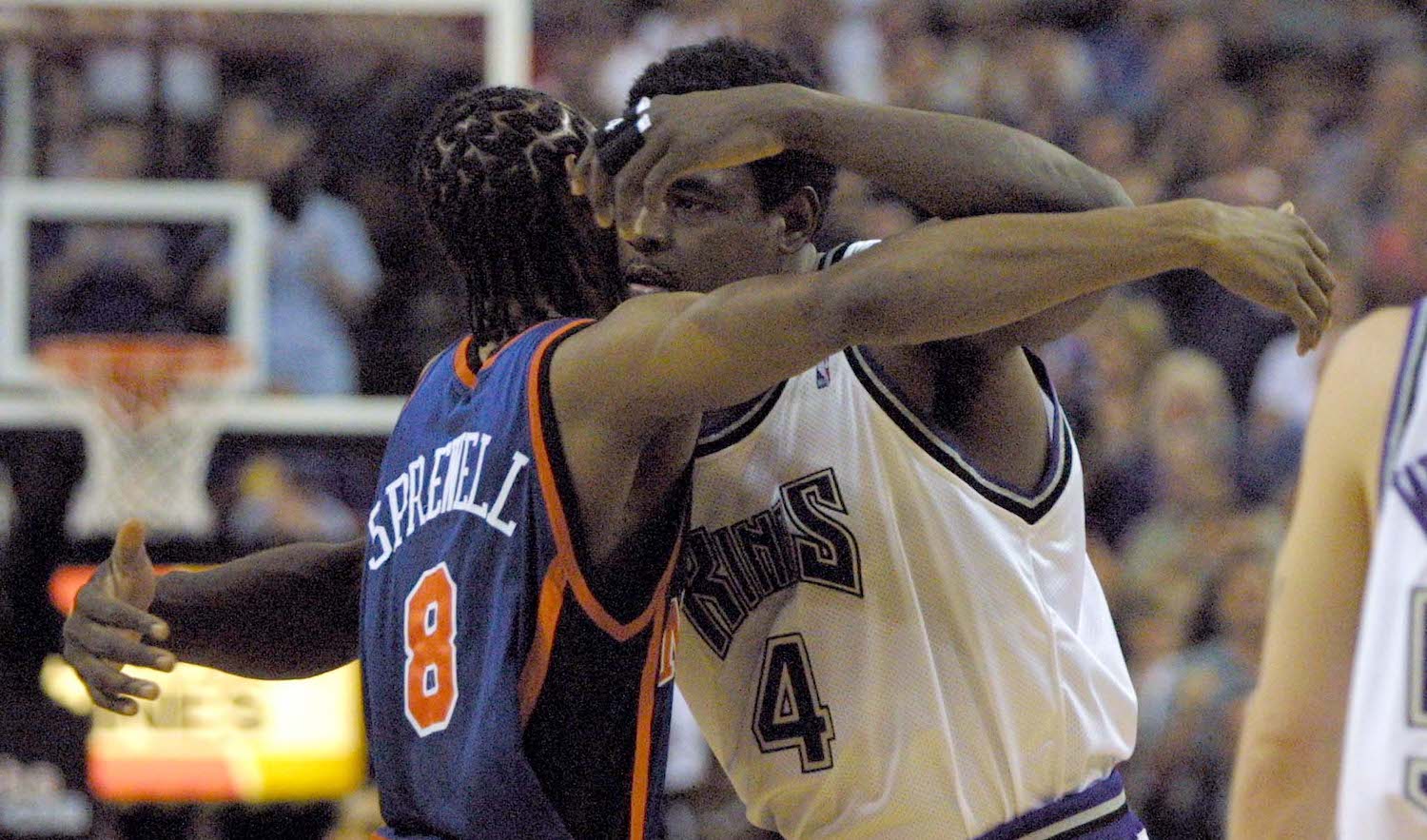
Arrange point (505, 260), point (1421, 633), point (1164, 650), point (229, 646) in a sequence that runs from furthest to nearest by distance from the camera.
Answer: point (1164, 650), point (229, 646), point (505, 260), point (1421, 633)

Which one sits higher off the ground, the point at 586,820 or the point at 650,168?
the point at 650,168

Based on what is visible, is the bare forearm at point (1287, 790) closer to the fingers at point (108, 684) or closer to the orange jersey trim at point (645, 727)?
the orange jersey trim at point (645, 727)

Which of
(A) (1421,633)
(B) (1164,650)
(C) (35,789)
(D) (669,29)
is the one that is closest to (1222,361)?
(B) (1164,650)

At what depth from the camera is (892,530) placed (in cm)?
324

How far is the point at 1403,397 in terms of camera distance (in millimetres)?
2441

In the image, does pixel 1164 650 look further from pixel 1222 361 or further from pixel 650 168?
pixel 650 168

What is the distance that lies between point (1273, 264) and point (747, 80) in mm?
1009

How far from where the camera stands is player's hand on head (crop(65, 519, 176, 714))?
3.26 metres

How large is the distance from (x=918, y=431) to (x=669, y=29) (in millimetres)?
7851

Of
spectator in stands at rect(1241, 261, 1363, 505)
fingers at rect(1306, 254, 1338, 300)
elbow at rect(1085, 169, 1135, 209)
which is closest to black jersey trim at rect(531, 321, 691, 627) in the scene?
elbow at rect(1085, 169, 1135, 209)

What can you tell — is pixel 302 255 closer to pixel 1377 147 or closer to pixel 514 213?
pixel 1377 147

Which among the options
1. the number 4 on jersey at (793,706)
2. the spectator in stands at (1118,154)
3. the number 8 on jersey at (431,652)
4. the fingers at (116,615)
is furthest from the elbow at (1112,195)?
the spectator in stands at (1118,154)

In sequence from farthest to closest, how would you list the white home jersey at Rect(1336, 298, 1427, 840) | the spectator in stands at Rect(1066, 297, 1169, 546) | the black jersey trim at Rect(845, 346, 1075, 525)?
1. the spectator in stands at Rect(1066, 297, 1169, 546)
2. the black jersey trim at Rect(845, 346, 1075, 525)
3. the white home jersey at Rect(1336, 298, 1427, 840)

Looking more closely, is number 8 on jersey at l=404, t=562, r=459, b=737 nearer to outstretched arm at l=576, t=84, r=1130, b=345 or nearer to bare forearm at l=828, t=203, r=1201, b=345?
outstretched arm at l=576, t=84, r=1130, b=345
